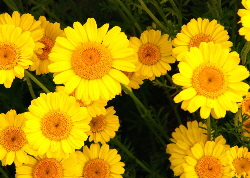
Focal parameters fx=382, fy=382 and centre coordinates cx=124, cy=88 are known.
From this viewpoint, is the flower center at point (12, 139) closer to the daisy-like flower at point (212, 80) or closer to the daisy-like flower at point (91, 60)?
the daisy-like flower at point (91, 60)

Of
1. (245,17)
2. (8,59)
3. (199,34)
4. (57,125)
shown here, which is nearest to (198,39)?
(199,34)

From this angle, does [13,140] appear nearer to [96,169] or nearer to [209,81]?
[96,169]

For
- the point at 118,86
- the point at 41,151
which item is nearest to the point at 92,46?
the point at 118,86

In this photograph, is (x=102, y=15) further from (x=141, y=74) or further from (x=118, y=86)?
(x=118, y=86)

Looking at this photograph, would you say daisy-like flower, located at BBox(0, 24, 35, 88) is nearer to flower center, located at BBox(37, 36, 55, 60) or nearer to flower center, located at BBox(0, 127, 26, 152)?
flower center, located at BBox(37, 36, 55, 60)

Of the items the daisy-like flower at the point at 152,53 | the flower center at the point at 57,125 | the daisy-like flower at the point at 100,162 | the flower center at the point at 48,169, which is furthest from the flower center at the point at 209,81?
the flower center at the point at 48,169

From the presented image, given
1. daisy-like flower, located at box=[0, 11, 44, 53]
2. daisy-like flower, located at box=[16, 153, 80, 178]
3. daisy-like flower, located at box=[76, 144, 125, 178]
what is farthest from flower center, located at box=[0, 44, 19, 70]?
daisy-like flower, located at box=[76, 144, 125, 178]
